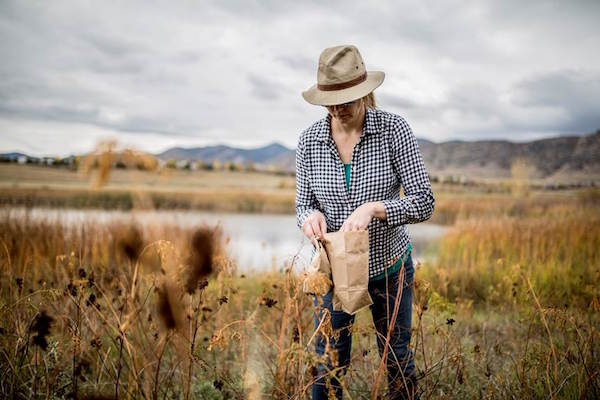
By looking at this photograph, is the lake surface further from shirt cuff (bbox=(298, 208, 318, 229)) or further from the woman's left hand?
the woman's left hand

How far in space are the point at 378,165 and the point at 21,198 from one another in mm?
12114

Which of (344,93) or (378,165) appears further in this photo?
(378,165)

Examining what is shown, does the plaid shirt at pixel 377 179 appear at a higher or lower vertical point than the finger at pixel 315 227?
higher

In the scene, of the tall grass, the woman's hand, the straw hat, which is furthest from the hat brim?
the tall grass

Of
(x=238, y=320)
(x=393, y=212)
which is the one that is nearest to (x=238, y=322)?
(x=238, y=320)

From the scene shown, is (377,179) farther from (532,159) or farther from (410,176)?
(532,159)

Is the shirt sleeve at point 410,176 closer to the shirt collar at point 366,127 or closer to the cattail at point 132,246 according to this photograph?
the shirt collar at point 366,127

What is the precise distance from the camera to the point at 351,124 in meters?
2.19

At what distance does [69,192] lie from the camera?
21484 mm

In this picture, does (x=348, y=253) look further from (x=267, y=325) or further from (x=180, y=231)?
(x=180, y=231)

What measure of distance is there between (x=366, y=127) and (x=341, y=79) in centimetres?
28

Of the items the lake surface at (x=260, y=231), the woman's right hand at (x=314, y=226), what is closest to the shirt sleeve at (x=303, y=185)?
the woman's right hand at (x=314, y=226)

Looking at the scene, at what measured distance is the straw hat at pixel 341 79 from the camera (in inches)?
78.9

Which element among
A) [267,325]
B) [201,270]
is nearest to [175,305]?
[201,270]
